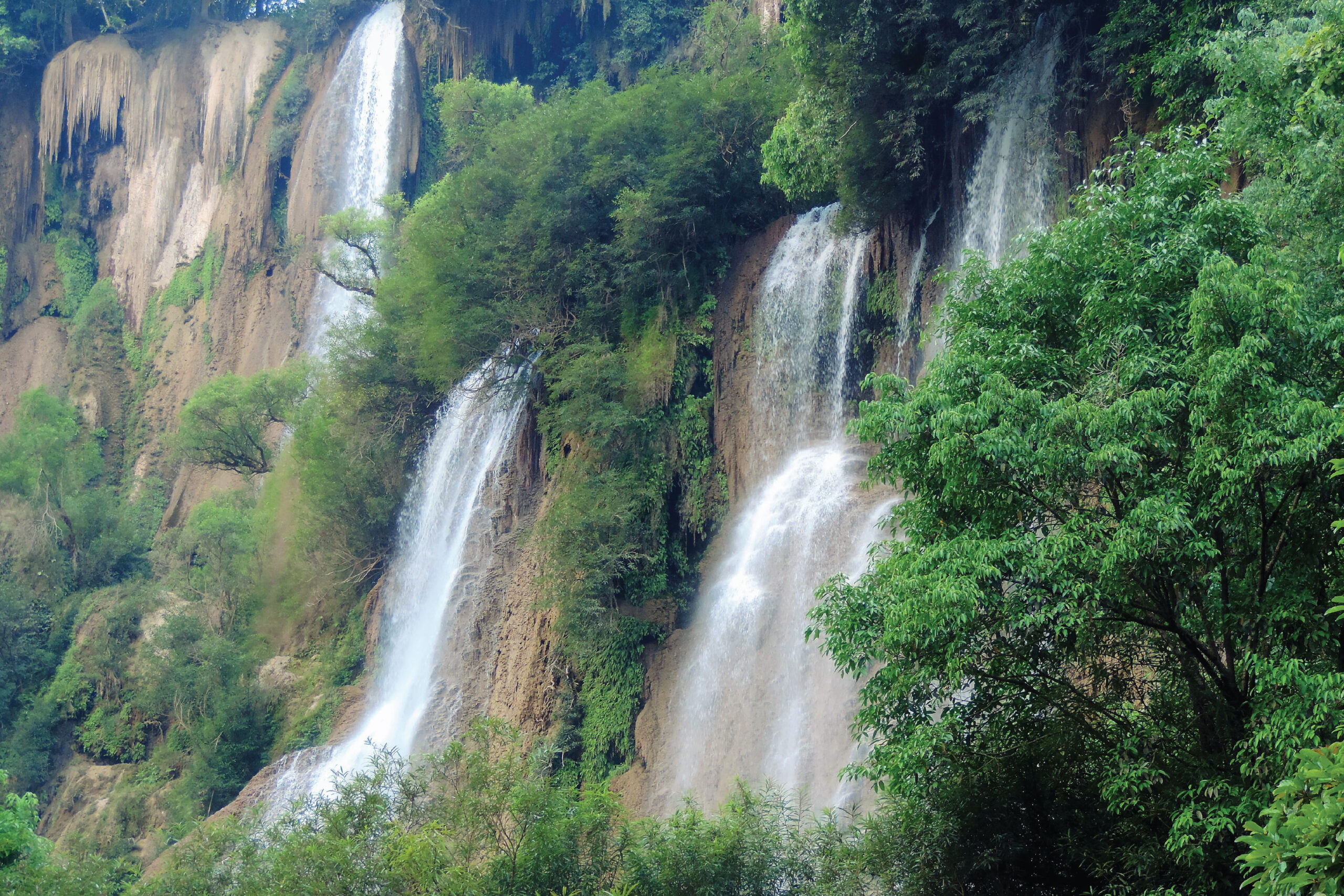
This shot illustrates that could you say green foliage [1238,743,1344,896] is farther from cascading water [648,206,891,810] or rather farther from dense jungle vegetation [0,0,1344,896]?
cascading water [648,206,891,810]

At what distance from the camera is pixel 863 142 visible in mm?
21141

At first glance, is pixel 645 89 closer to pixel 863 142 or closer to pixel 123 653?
pixel 863 142

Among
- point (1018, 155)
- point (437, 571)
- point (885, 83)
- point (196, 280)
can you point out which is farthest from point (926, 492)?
point (196, 280)

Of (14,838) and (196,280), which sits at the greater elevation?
(196,280)

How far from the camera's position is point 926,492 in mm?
10461

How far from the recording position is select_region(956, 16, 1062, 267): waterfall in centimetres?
1861

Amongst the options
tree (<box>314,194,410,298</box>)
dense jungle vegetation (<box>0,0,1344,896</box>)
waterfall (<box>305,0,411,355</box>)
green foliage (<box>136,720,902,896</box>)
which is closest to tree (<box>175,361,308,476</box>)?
tree (<box>314,194,410,298</box>)

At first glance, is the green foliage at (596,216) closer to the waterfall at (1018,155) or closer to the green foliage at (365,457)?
the green foliage at (365,457)

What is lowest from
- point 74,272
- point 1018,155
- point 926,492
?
point 926,492

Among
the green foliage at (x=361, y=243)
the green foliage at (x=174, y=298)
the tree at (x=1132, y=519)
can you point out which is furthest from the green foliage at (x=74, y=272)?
the tree at (x=1132, y=519)

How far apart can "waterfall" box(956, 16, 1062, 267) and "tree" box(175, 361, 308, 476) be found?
24254 millimetres

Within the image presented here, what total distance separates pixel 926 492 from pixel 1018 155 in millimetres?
10701

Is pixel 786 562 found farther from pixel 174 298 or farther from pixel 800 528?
pixel 174 298

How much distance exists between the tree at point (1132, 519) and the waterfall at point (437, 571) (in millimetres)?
16242
